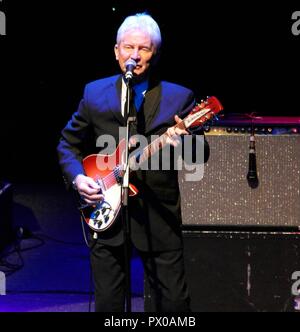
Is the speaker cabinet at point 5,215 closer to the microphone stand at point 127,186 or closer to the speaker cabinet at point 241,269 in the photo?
the speaker cabinet at point 241,269

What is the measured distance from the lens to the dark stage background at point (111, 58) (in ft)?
19.9

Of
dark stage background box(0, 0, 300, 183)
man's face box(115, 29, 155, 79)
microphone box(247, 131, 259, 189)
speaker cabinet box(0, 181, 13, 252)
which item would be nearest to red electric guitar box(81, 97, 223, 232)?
man's face box(115, 29, 155, 79)

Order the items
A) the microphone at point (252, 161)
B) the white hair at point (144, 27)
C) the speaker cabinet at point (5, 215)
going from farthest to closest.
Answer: the speaker cabinet at point (5, 215) → the microphone at point (252, 161) → the white hair at point (144, 27)

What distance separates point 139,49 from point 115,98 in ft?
0.77

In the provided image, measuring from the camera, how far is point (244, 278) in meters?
3.26

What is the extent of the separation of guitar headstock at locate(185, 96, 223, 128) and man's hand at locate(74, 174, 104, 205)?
0.47 m

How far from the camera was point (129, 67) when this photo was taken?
227 cm

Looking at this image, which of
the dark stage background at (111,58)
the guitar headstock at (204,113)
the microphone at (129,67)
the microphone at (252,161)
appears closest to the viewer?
the microphone at (129,67)

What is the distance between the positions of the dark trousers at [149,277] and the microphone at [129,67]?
0.70m

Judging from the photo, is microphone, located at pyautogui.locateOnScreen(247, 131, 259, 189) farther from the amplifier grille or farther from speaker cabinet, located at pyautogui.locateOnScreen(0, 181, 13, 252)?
speaker cabinet, located at pyautogui.locateOnScreen(0, 181, 13, 252)

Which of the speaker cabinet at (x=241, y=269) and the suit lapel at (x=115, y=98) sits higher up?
the suit lapel at (x=115, y=98)

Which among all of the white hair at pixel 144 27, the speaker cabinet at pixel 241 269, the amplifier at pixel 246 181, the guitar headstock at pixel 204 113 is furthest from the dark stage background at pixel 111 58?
the guitar headstock at pixel 204 113

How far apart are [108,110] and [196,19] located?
3.92m

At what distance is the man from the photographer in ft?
8.07
